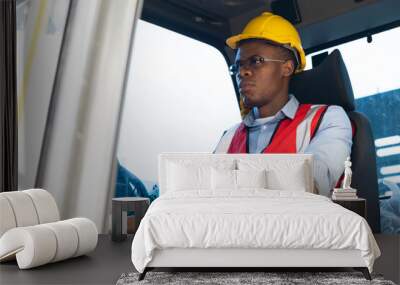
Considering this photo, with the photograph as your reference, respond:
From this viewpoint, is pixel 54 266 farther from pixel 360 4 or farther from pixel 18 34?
pixel 360 4

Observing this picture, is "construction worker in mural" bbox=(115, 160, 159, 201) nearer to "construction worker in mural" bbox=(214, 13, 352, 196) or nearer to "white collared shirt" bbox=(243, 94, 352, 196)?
"construction worker in mural" bbox=(214, 13, 352, 196)

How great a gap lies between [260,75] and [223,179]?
4.07 feet

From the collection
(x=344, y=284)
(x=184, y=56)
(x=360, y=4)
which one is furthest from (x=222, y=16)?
(x=344, y=284)

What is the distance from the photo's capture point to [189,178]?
5.18 metres

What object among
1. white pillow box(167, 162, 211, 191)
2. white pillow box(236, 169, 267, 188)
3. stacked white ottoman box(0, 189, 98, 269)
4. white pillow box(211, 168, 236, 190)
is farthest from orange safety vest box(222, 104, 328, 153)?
stacked white ottoman box(0, 189, 98, 269)

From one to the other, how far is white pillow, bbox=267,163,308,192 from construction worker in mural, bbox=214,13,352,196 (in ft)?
1.35

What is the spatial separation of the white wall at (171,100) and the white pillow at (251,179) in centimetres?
79

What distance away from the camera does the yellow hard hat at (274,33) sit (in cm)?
564

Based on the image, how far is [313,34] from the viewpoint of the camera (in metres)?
5.61

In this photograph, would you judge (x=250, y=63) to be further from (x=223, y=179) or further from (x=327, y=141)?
(x=223, y=179)

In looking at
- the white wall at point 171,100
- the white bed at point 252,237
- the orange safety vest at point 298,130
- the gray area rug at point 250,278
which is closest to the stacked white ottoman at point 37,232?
the gray area rug at point 250,278

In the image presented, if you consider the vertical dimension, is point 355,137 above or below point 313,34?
below

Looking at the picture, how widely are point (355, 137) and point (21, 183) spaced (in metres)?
3.54

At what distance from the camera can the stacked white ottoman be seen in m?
3.96
